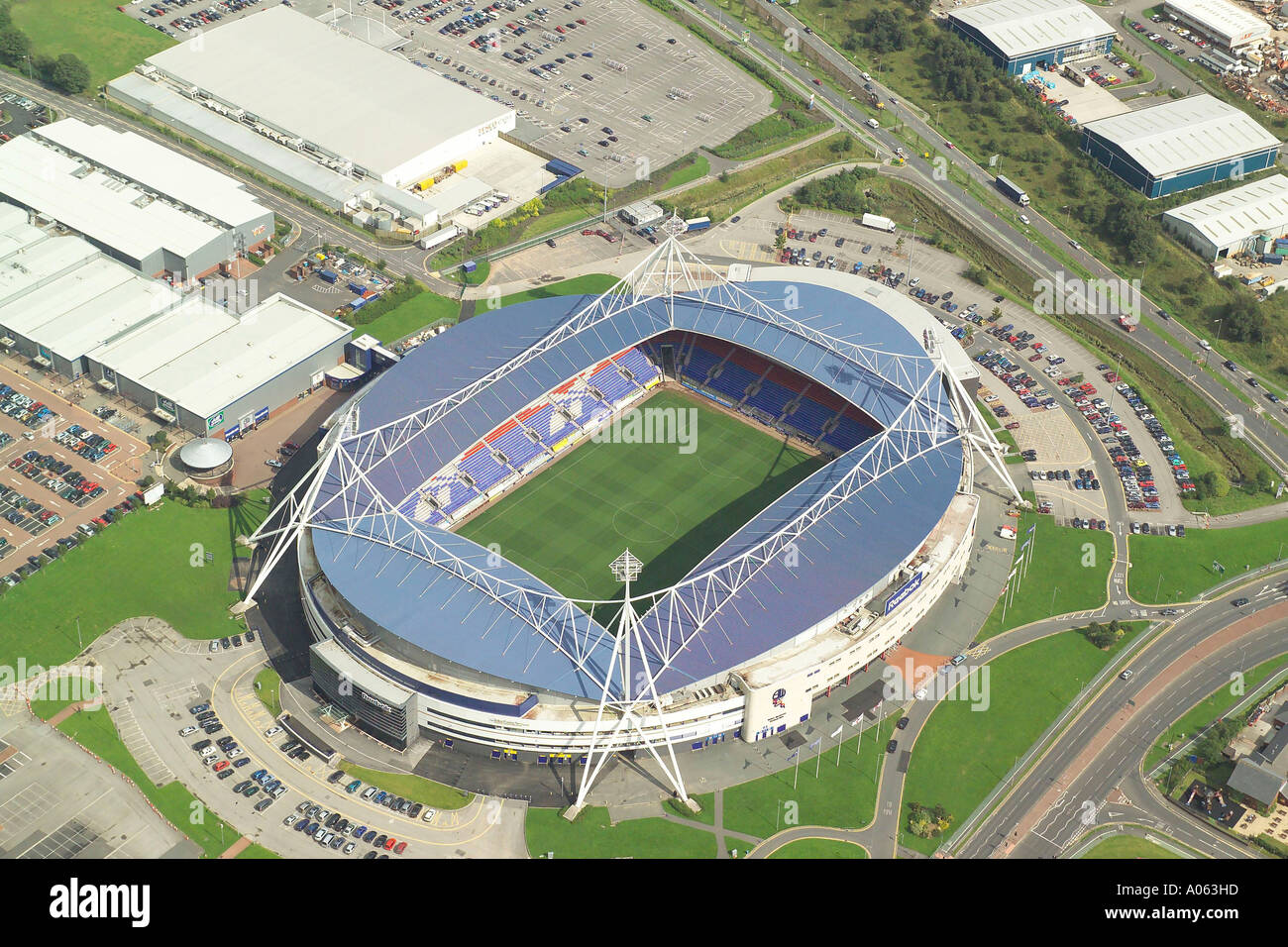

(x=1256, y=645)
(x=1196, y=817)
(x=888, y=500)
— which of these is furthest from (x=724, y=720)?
(x=1256, y=645)

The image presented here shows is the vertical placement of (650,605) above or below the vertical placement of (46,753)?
above

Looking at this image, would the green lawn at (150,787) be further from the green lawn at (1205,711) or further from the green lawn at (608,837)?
the green lawn at (1205,711)

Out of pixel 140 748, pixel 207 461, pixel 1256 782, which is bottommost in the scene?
pixel 140 748

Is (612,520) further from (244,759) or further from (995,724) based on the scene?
(244,759)

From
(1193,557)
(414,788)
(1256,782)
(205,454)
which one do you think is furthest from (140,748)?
(1193,557)

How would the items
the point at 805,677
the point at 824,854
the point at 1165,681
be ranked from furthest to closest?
1. the point at 1165,681
2. the point at 805,677
3. the point at 824,854

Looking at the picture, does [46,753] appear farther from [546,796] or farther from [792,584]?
[792,584]

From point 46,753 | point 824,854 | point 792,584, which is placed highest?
point 792,584
